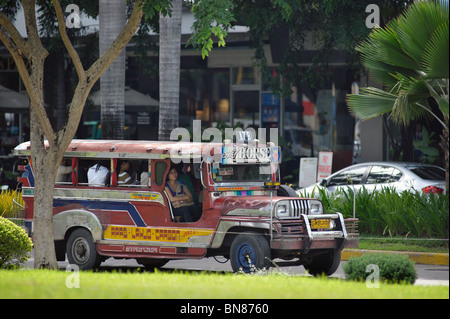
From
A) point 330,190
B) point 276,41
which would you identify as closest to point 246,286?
point 330,190

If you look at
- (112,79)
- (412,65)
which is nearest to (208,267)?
(412,65)

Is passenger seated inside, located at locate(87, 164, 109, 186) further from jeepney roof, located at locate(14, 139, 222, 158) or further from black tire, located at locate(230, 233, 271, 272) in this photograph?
black tire, located at locate(230, 233, 271, 272)

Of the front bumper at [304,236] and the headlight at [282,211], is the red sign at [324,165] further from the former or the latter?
the headlight at [282,211]

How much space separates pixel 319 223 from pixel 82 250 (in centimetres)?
403

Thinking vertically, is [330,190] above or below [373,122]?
below

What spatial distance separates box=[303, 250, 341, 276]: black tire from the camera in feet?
41.5

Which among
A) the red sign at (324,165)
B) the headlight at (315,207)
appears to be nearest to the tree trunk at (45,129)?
the headlight at (315,207)

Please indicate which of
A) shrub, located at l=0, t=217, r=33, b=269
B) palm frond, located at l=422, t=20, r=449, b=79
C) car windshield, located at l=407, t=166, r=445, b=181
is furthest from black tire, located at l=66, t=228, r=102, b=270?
car windshield, located at l=407, t=166, r=445, b=181

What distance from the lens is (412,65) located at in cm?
1339

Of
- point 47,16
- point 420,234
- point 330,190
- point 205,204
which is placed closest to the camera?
point 205,204

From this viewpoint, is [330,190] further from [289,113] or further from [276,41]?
[289,113]

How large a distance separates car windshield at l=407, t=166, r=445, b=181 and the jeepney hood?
6365 millimetres
